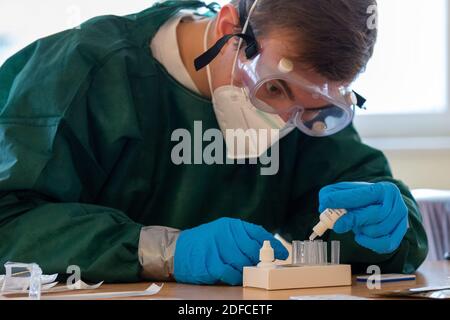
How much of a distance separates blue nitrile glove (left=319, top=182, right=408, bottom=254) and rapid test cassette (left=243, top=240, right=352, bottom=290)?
2.3 inches

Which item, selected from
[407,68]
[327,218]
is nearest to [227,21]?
[327,218]

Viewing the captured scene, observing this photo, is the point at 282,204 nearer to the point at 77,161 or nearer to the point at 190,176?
the point at 190,176

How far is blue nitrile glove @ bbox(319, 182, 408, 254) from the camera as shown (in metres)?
1.18

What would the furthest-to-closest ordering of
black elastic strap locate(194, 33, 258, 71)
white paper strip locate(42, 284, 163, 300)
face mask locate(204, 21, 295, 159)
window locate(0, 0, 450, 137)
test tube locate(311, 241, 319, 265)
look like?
window locate(0, 0, 450, 137)
face mask locate(204, 21, 295, 159)
black elastic strap locate(194, 33, 258, 71)
test tube locate(311, 241, 319, 265)
white paper strip locate(42, 284, 163, 300)

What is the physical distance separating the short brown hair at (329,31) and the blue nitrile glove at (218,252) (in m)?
0.31

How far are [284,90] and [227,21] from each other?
0.62ft

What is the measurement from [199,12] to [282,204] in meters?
0.47

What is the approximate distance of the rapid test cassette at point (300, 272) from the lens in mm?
1119

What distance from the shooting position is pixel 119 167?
151 centimetres

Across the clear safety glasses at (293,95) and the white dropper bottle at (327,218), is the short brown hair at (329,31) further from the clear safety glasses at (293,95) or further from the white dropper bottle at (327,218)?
the white dropper bottle at (327,218)

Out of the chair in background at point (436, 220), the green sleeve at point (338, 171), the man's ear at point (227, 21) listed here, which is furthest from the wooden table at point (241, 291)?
the chair in background at point (436, 220)

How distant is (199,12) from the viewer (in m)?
1.70

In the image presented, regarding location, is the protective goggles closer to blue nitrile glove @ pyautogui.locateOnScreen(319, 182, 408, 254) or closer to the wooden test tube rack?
blue nitrile glove @ pyautogui.locateOnScreen(319, 182, 408, 254)

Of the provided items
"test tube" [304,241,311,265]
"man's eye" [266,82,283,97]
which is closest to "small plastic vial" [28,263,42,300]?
"test tube" [304,241,311,265]
